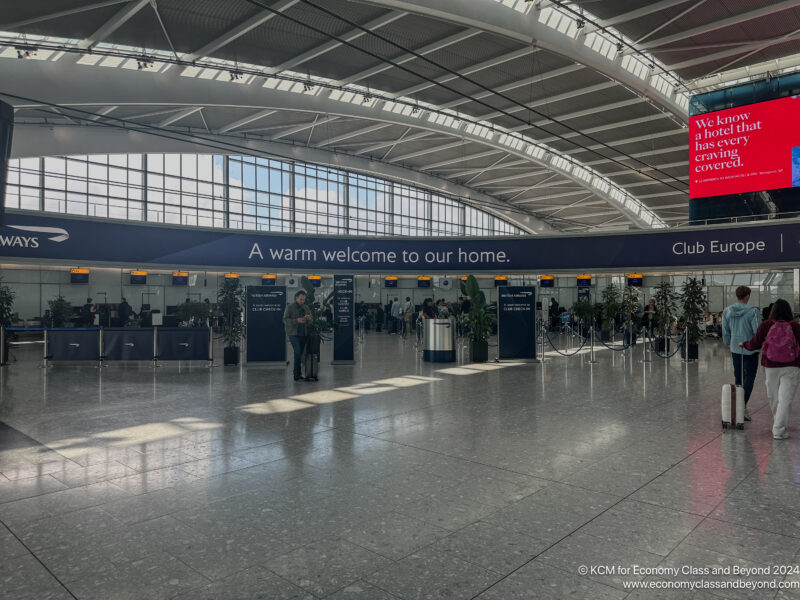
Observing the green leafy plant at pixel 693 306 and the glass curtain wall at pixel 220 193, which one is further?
the glass curtain wall at pixel 220 193

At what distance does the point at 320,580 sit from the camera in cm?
293

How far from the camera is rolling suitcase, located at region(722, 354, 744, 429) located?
6.41 m

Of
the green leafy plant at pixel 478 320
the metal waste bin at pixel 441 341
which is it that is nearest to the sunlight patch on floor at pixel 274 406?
the metal waste bin at pixel 441 341

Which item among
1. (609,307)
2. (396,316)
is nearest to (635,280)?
(609,307)

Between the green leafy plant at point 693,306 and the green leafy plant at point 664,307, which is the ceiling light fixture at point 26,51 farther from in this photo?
the green leafy plant at point 693,306

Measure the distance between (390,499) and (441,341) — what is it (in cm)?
1032

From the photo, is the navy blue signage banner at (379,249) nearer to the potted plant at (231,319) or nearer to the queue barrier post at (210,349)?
the potted plant at (231,319)

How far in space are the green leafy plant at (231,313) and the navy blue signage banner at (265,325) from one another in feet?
1.94

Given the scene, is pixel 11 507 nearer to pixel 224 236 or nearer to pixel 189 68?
pixel 224 236

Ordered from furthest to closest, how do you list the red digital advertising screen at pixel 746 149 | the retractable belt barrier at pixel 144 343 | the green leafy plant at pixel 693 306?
the red digital advertising screen at pixel 746 149 → the green leafy plant at pixel 693 306 → the retractable belt barrier at pixel 144 343

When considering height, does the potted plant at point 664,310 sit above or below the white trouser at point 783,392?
above

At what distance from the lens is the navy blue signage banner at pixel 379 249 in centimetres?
1346

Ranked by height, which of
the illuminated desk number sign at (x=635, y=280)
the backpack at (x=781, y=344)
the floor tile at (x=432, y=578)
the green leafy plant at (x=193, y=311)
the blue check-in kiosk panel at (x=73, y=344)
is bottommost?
the floor tile at (x=432, y=578)

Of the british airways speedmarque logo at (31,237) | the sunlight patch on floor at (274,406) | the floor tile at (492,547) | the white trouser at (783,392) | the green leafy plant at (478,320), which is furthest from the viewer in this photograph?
the green leafy plant at (478,320)
